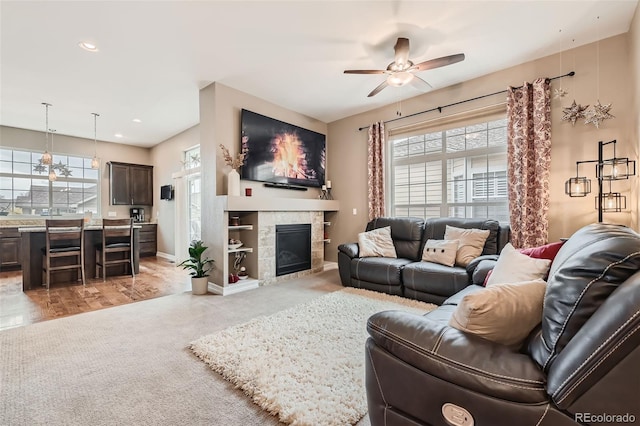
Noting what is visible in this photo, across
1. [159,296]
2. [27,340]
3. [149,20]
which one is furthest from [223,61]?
[27,340]

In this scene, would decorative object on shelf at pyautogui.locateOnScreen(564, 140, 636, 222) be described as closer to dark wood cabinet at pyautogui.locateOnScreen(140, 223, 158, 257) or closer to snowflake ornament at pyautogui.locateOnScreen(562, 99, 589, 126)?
snowflake ornament at pyautogui.locateOnScreen(562, 99, 589, 126)

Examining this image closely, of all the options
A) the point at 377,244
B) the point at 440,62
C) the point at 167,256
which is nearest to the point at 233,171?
the point at 377,244

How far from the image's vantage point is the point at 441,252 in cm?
358

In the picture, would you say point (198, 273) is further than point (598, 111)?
Yes

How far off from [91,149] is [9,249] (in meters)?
2.62

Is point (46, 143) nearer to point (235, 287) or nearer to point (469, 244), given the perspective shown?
point (235, 287)

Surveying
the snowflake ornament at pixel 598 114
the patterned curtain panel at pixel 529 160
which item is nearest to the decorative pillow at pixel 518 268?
the patterned curtain panel at pixel 529 160

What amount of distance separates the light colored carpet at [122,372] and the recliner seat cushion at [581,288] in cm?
104

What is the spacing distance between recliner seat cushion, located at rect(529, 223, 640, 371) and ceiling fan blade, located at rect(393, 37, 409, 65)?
8.34ft

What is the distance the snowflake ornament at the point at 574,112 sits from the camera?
Result: 311 centimetres

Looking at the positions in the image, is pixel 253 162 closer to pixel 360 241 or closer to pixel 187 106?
pixel 187 106

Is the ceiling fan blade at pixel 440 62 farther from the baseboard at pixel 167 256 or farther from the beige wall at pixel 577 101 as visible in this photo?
the baseboard at pixel 167 256

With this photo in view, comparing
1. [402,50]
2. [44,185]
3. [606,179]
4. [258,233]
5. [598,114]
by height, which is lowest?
[258,233]

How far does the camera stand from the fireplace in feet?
14.9
